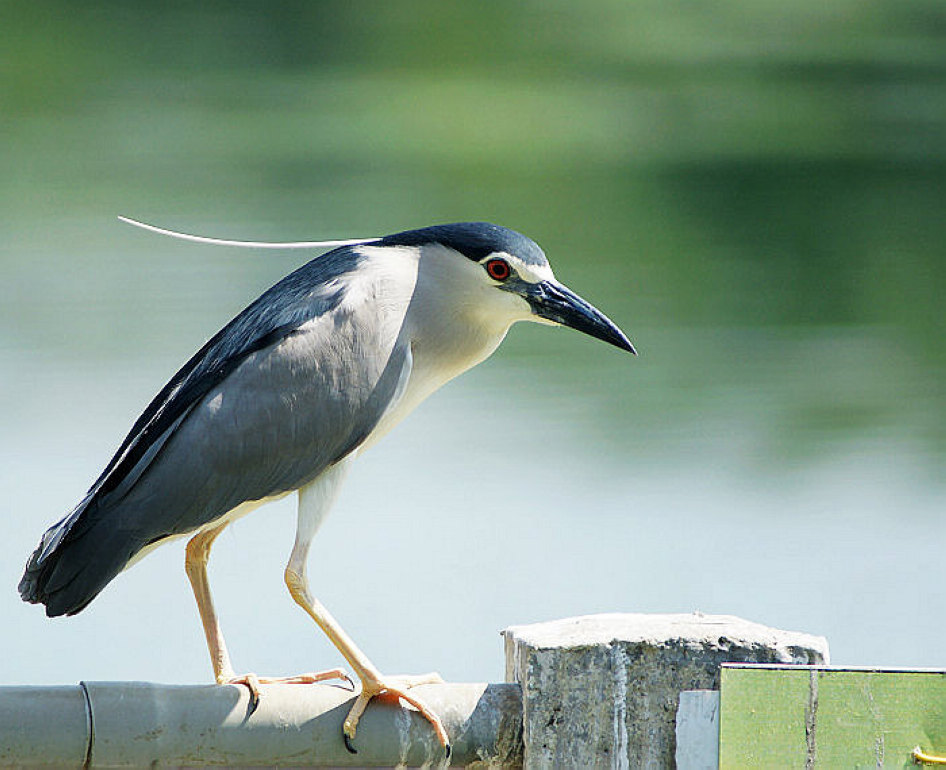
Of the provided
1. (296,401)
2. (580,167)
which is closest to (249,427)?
(296,401)

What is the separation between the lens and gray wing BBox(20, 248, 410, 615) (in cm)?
195

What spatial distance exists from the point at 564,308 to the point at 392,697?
2.15 ft

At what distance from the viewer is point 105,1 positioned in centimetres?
1136

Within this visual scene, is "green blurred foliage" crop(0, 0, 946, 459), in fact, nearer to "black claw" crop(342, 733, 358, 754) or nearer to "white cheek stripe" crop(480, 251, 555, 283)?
"white cheek stripe" crop(480, 251, 555, 283)

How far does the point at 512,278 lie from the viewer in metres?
2.11

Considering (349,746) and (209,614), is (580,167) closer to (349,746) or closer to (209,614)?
(209,614)

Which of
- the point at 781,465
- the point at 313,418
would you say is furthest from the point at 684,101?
the point at 313,418

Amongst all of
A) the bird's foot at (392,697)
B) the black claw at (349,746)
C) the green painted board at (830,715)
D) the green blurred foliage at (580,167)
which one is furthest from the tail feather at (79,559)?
the green blurred foliage at (580,167)

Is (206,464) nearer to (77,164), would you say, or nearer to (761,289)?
(761,289)

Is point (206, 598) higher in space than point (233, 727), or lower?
higher

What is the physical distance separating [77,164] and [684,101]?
394 cm

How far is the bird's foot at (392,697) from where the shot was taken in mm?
1570

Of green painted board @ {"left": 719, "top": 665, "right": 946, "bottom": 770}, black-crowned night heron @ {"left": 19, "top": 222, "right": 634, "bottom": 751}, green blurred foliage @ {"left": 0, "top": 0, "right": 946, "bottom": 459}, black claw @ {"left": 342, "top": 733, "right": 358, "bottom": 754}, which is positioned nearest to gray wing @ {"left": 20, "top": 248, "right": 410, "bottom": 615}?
black-crowned night heron @ {"left": 19, "top": 222, "right": 634, "bottom": 751}

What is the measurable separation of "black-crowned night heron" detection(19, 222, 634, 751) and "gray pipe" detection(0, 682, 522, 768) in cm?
26
